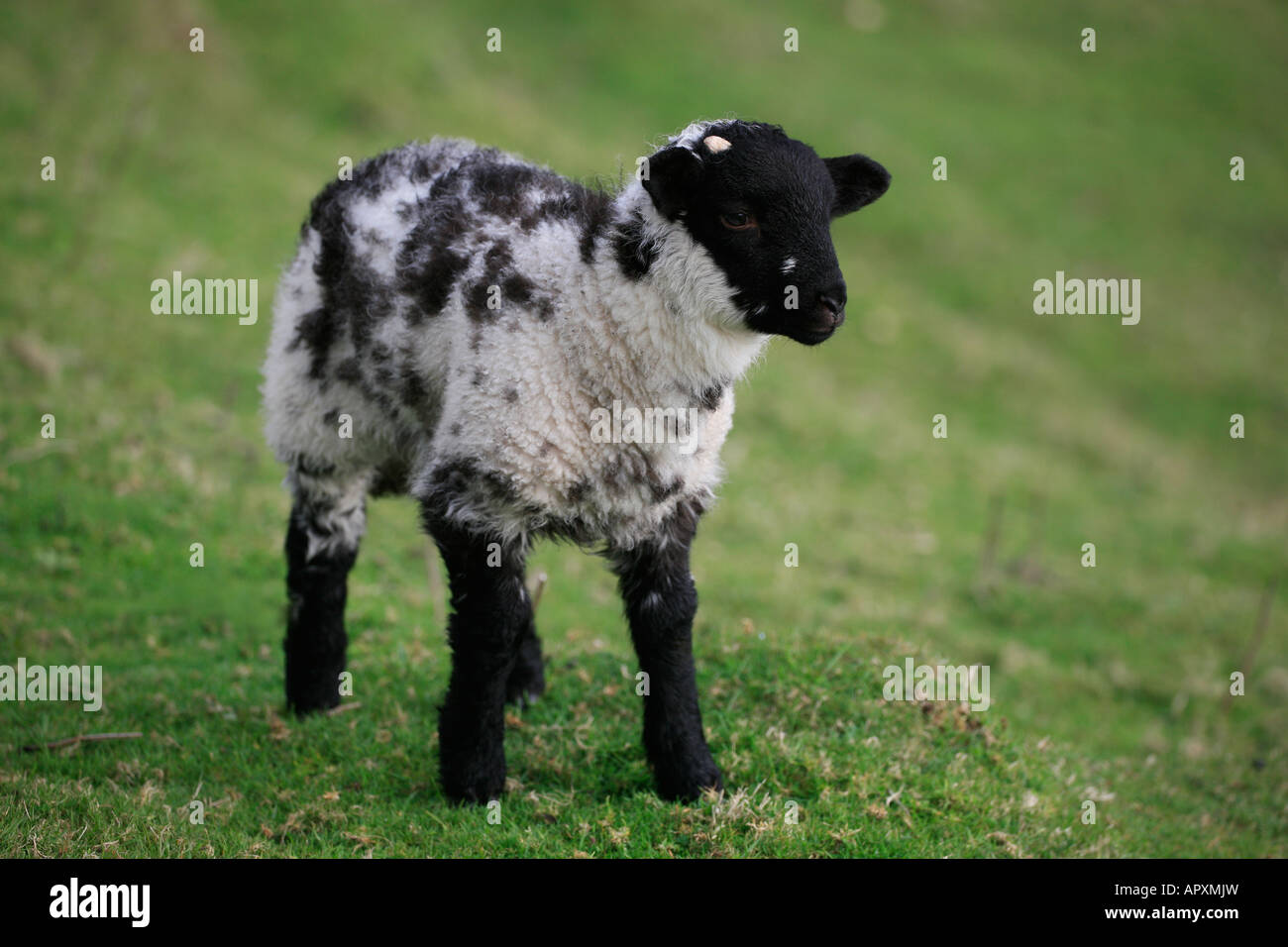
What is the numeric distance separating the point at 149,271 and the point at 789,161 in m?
14.1

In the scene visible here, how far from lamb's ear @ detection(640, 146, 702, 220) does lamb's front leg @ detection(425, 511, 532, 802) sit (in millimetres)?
2137

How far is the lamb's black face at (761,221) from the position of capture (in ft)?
20.0

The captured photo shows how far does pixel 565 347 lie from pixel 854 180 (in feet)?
6.62

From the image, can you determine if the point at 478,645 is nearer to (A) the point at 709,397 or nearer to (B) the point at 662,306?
(A) the point at 709,397

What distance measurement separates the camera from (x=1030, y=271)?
28.2 metres

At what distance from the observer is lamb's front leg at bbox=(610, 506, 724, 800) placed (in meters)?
7.00

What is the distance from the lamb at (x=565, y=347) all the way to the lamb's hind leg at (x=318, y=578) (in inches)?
27.3
